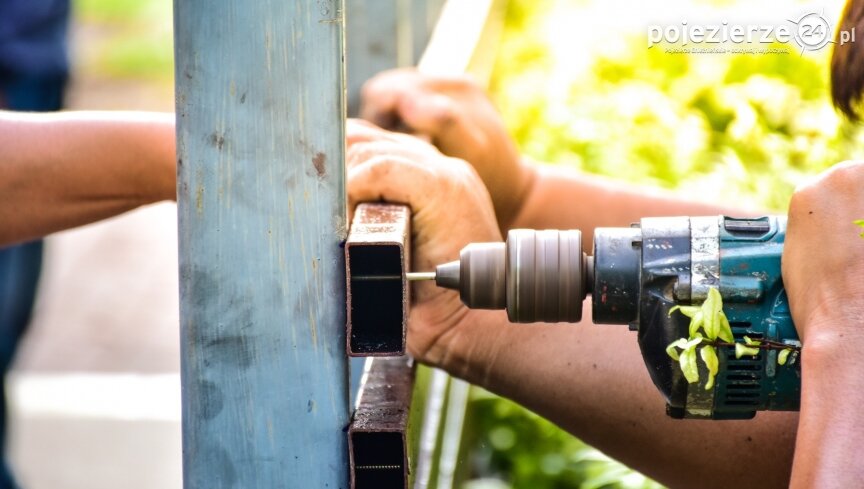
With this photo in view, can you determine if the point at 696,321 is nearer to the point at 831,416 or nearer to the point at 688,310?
the point at 688,310

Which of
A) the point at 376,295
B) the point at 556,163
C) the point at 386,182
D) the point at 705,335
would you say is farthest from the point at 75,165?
the point at 556,163

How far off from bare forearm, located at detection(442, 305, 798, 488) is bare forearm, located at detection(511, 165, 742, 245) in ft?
2.74

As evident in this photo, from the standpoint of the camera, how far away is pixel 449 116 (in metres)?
2.29

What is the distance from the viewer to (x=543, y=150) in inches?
169

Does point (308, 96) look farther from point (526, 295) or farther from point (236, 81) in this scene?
point (526, 295)

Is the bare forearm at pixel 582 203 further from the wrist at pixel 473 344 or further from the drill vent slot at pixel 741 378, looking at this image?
the drill vent slot at pixel 741 378

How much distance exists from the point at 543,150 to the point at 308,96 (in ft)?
10.1

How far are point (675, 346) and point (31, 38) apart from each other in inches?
140

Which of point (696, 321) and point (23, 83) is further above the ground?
point (23, 83)

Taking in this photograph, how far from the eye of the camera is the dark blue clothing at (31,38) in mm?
4242

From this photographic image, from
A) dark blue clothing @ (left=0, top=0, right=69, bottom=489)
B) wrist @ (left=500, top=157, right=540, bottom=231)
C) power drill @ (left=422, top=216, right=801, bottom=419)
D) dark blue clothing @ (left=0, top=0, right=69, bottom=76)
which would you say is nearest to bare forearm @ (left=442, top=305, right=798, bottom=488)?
power drill @ (left=422, top=216, right=801, bottom=419)

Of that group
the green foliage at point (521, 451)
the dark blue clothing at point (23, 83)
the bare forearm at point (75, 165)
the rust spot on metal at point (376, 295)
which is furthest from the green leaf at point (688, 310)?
the dark blue clothing at point (23, 83)

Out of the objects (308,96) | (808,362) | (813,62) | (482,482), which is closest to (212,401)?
(308,96)

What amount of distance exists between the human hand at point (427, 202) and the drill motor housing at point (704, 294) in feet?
1.19
